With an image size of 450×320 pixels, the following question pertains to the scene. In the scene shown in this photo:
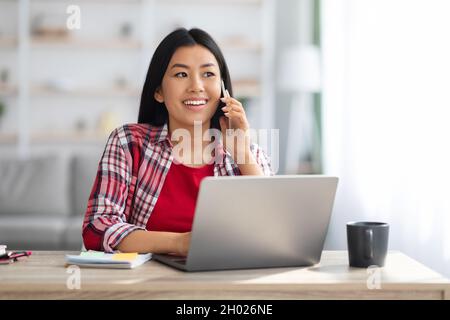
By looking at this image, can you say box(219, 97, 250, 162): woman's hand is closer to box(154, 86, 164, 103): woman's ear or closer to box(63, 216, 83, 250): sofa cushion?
box(154, 86, 164, 103): woman's ear

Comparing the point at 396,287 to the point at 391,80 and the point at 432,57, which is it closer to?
the point at 432,57

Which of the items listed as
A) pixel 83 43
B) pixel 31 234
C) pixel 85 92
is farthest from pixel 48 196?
pixel 83 43

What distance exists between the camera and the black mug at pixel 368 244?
146 centimetres

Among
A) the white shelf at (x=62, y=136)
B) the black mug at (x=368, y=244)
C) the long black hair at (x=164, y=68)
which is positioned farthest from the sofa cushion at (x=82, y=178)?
the black mug at (x=368, y=244)

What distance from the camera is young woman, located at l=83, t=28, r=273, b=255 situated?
188cm

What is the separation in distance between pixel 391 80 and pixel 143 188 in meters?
2.05

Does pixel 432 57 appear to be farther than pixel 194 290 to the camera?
Yes

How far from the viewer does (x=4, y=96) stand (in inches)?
222

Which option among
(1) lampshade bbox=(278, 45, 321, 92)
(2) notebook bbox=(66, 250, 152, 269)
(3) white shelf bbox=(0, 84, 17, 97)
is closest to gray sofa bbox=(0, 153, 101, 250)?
(3) white shelf bbox=(0, 84, 17, 97)

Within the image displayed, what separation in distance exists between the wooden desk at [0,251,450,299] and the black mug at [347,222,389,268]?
67mm

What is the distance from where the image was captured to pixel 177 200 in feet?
6.30

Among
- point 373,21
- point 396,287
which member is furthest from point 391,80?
point 396,287

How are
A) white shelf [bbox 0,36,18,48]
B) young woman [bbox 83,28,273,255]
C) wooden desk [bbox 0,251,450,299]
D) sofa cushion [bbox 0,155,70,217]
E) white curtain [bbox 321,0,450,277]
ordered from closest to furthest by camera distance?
wooden desk [bbox 0,251,450,299], young woman [bbox 83,28,273,255], white curtain [bbox 321,0,450,277], sofa cushion [bbox 0,155,70,217], white shelf [bbox 0,36,18,48]

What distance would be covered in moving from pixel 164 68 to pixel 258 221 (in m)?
0.70
